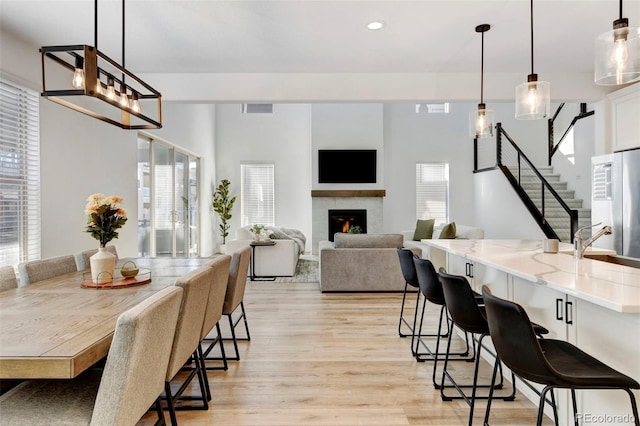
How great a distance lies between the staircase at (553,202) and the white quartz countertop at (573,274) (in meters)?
3.56

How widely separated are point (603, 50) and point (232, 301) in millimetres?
2768

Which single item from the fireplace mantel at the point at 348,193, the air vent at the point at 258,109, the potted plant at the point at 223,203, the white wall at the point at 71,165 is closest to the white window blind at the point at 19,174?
the white wall at the point at 71,165

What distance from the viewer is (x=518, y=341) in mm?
1364

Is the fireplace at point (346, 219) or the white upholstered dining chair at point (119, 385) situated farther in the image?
the fireplace at point (346, 219)

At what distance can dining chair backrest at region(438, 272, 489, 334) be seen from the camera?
1985 millimetres

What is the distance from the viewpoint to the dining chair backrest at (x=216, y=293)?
7.46ft

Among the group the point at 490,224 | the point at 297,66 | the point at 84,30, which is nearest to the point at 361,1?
the point at 297,66

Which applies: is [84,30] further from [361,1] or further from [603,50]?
[603,50]

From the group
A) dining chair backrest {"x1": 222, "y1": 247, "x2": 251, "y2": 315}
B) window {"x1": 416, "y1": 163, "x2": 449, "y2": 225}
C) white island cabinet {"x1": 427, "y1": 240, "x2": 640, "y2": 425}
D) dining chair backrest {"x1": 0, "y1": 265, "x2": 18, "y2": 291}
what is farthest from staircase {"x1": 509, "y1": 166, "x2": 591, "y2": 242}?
dining chair backrest {"x1": 0, "y1": 265, "x2": 18, "y2": 291}

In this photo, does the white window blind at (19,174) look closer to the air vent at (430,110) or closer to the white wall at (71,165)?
the white wall at (71,165)

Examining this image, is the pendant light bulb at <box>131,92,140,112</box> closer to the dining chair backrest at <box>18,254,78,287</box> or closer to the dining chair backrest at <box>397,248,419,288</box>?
the dining chair backrest at <box>18,254,78,287</box>

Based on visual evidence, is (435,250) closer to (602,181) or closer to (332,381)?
(332,381)

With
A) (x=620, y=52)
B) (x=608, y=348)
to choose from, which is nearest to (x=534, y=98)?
(x=620, y=52)

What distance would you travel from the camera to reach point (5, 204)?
3.25 metres
